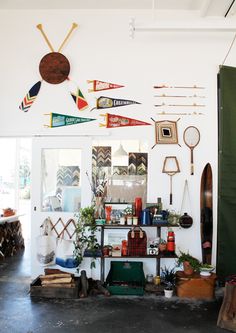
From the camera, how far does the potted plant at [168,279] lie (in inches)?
160

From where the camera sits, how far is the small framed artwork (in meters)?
4.57

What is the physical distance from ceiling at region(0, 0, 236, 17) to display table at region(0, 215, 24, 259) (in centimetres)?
352

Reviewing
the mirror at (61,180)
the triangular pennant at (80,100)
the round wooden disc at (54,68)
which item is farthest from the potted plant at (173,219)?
the round wooden disc at (54,68)

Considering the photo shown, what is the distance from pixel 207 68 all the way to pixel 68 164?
7.83 feet

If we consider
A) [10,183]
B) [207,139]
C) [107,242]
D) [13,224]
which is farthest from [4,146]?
[207,139]

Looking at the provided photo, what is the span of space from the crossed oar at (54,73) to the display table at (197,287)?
2.70 metres

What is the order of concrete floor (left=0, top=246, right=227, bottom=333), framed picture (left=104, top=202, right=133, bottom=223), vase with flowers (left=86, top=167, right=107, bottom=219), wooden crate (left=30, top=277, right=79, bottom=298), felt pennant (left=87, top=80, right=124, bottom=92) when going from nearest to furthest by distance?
1. concrete floor (left=0, top=246, right=227, bottom=333)
2. wooden crate (left=30, top=277, right=79, bottom=298)
3. framed picture (left=104, top=202, right=133, bottom=223)
4. vase with flowers (left=86, top=167, right=107, bottom=219)
5. felt pennant (left=87, top=80, right=124, bottom=92)

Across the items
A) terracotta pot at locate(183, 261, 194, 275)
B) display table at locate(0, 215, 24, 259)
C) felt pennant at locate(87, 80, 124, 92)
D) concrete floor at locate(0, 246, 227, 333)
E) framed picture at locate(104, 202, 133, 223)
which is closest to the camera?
concrete floor at locate(0, 246, 227, 333)

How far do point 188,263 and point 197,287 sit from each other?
0.99 ft

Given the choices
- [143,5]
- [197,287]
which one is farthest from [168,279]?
[143,5]

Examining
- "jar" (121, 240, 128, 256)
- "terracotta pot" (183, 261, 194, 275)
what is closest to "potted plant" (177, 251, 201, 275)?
"terracotta pot" (183, 261, 194, 275)

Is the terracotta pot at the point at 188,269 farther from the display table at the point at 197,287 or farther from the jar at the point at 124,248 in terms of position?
the jar at the point at 124,248

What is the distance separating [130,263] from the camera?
14.6ft

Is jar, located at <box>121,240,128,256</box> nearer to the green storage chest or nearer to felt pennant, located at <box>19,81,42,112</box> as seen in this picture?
the green storage chest
